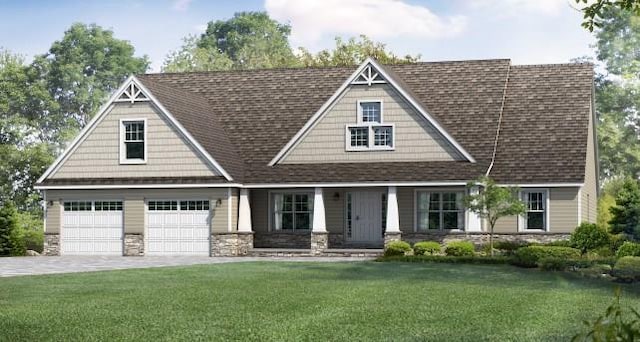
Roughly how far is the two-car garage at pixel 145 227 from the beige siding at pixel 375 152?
13.0ft

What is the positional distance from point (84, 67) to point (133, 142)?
1742 inches

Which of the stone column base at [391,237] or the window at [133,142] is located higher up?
the window at [133,142]

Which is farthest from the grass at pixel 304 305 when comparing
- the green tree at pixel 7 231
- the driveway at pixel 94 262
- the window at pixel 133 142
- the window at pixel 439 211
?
the green tree at pixel 7 231

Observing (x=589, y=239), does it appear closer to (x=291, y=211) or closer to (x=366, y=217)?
(x=366, y=217)

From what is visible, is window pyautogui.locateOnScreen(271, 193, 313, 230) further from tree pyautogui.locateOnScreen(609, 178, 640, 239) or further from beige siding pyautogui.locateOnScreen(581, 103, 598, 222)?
tree pyautogui.locateOnScreen(609, 178, 640, 239)

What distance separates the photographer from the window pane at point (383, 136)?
34.5m

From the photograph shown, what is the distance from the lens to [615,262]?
25.5m

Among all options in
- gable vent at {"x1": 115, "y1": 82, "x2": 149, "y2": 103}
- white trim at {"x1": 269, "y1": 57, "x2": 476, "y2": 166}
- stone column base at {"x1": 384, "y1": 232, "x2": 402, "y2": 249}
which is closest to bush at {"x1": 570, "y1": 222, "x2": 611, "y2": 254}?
white trim at {"x1": 269, "y1": 57, "x2": 476, "y2": 166}

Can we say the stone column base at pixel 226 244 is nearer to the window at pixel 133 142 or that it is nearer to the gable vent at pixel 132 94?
the window at pixel 133 142

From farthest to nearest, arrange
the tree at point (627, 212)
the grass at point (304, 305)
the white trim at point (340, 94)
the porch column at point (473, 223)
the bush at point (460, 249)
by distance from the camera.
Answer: the tree at point (627, 212), the white trim at point (340, 94), the porch column at point (473, 223), the bush at point (460, 249), the grass at point (304, 305)

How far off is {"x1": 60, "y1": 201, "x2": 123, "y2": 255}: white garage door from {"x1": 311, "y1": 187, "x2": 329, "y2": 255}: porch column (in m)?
7.21

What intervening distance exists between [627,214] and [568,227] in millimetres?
5718

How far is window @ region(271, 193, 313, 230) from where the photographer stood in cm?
3622

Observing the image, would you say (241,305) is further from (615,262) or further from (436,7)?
(436,7)
